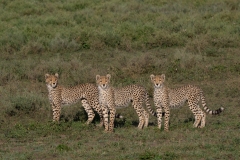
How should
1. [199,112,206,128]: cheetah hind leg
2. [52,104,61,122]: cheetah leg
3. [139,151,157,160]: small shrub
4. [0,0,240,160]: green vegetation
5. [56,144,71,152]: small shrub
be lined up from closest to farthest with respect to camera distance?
[139,151,157,160]: small shrub
[56,144,71,152]: small shrub
[0,0,240,160]: green vegetation
[199,112,206,128]: cheetah hind leg
[52,104,61,122]: cheetah leg

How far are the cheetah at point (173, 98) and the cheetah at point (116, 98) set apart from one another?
0.41 metres

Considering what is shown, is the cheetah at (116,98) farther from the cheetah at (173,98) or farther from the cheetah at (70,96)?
the cheetah at (70,96)

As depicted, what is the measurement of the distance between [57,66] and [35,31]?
381cm

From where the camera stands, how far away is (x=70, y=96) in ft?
35.3

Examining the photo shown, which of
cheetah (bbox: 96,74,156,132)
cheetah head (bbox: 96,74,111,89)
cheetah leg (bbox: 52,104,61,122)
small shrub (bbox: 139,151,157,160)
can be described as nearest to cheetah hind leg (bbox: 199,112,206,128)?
cheetah (bbox: 96,74,156,132)

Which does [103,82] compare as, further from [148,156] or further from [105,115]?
[148,156]

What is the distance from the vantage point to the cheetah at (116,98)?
9977mm

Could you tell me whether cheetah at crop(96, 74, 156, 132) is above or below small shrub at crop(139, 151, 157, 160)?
above

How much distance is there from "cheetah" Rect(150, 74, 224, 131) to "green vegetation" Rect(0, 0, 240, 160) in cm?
24

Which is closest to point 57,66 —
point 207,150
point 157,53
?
point 157,53

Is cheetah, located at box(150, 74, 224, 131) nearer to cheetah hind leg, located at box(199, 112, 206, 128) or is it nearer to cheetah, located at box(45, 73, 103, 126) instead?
cheetah hind leg, located at box(199, 112, 206, 128)

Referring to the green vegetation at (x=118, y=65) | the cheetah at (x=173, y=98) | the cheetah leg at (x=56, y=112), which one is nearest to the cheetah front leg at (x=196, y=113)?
the cheetah at (x=173, y=98)

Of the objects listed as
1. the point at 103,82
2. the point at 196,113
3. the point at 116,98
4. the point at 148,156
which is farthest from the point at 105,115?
the point at 148,156

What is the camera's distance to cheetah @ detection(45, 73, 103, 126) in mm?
10586
